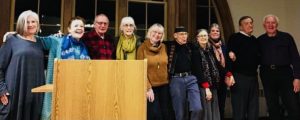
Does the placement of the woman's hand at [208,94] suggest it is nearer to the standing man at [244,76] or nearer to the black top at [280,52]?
the standing man at [244,76]

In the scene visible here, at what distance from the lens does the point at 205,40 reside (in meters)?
3.39

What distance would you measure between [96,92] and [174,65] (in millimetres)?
1509

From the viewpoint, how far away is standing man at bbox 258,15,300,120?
3648 mm

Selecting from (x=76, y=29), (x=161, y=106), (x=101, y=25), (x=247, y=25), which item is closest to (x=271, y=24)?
(x=247, y=25)

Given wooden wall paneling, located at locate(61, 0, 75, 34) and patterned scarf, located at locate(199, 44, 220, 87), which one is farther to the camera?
wooden wall paneling, located at locate(61, 0, 75, 34)

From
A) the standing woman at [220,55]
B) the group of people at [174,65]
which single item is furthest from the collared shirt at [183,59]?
the standing woman at [220,55]

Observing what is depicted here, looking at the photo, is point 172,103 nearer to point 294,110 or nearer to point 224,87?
point 224,87

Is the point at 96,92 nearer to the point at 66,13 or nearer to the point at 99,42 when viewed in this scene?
the point at 99,42

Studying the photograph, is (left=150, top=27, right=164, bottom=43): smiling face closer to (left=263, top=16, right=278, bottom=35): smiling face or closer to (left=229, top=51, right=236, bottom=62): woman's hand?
(left=229, top=51, right=236, bottom=62): woman's hand

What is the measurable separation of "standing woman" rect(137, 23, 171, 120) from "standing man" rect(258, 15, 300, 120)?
127 cm

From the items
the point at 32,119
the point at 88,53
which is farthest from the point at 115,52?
the point at 32,119

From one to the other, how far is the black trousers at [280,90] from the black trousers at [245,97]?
0.21 m

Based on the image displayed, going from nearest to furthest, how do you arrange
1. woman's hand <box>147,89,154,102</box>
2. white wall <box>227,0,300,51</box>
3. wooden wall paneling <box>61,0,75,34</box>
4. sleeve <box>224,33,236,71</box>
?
woman's hand <box>147,89,154,102</box>
sleeve <box>224,33,236,71</box>
wooden wall paneling <box>61,0,75,34</box>
white wall <box>227,0,300,51</box>

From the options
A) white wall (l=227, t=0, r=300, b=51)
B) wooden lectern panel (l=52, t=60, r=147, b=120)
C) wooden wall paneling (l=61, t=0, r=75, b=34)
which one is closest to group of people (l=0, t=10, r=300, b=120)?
wooden lectern panel (l=52, t=60, r=147, b=120)
